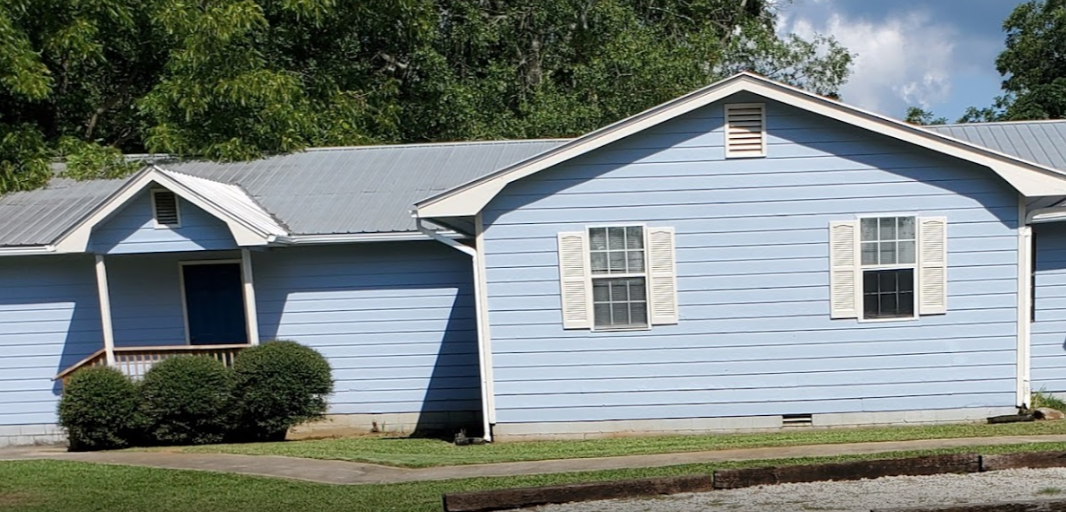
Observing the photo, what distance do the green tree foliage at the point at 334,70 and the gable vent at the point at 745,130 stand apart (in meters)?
8.01

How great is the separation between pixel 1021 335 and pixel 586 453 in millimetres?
5449

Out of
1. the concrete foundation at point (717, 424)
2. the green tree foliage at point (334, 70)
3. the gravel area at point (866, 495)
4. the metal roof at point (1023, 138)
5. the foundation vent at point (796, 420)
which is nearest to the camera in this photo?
the gravel area at point (866, 495)

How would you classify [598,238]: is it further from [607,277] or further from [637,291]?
[637,291]

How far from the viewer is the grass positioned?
7645 mm

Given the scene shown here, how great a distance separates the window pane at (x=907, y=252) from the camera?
10.3 metres

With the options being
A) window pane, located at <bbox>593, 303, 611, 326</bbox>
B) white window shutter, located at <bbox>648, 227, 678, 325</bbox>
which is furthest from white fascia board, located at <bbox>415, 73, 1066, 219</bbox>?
window pane, located at <bbox>593, 303, 611, 326</bbox>

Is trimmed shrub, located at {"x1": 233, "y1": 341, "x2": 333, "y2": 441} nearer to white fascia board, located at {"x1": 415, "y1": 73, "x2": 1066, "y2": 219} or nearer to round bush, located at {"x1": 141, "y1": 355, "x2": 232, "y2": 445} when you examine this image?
round bush, located at {"x1": 141, "y1": 355, "x2": 232, "y2": 445}

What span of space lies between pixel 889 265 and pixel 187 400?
8866 mm

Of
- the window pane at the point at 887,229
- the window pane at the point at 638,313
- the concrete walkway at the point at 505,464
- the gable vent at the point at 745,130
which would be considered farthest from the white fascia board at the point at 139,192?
the window pane at the point at 887,229

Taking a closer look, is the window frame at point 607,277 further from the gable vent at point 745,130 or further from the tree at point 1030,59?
the tree at point 1030,59

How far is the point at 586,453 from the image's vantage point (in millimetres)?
9516

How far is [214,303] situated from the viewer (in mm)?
12516

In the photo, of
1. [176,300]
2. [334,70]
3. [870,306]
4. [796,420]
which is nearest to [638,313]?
[796,420]

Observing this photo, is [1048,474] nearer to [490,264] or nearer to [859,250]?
[859,250]
